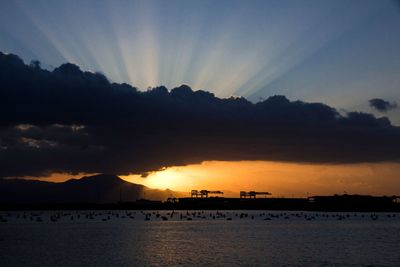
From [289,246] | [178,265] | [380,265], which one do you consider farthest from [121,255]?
[380,265]

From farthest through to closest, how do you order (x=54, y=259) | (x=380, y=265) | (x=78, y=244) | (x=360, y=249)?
1. (x=78, y=244)
2. (x=360, y=249)
3. (x=54, y=259)
4. (x=380, y=265)

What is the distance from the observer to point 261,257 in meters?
64.1

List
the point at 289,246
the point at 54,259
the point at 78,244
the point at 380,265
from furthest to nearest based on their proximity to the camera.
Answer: the point at 78,244 → the point at 289,246 → the point at 54,259 → the point at 380,265

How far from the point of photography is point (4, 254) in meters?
69.5

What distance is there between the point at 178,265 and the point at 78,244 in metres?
33.2

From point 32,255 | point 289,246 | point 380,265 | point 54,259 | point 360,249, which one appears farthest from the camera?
point 289,246

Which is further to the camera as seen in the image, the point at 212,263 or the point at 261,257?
the point at 261,257

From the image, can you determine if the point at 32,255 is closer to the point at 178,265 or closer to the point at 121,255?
the point at 121,255

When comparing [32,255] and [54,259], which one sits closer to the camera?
[54,259]

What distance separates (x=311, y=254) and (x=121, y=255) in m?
23.7

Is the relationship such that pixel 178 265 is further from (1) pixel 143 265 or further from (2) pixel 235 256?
(2) pixel 235 256

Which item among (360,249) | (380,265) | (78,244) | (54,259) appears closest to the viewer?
(380,265)

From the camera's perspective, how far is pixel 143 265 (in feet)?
189

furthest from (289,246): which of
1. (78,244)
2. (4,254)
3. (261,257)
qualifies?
(4,254)
